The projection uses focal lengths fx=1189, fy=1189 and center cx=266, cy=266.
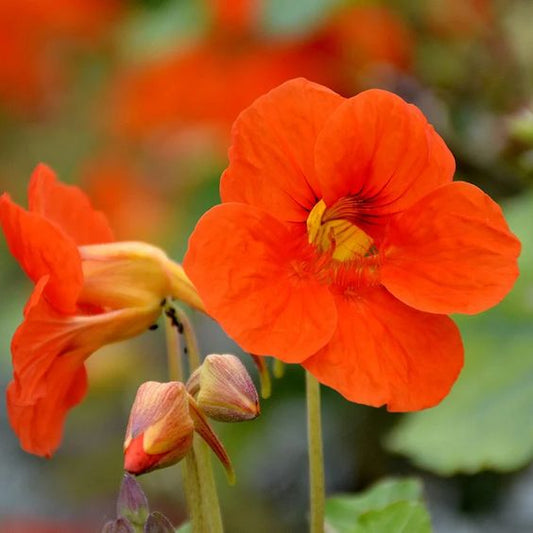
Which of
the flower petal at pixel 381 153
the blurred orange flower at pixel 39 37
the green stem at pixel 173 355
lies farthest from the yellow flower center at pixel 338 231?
the blurred orange flower at pixel 39 37

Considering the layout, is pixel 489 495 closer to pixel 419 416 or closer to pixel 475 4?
pixel 419 416

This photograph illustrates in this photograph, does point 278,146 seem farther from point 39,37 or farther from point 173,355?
point 39,37

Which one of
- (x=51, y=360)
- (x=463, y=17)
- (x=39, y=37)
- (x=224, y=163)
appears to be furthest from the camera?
(x=39, y=37)

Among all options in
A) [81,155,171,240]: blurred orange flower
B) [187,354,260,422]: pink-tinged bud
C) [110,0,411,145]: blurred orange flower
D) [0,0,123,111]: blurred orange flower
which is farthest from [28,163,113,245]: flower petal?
[0,0,123,111]: blurred orange flower

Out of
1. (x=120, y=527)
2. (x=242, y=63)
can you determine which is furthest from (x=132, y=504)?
(x=242, y=63)

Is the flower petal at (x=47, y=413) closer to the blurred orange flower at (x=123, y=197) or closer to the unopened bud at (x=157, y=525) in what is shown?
the unopened bud at (x=157, y=525)

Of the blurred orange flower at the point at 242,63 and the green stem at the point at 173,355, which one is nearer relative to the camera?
the green stem at the point at 173,355

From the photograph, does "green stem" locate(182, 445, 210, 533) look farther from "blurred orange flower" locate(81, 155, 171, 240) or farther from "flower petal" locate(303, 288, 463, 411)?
"blurred orange flower" locate(81, 155, 171, 240)
